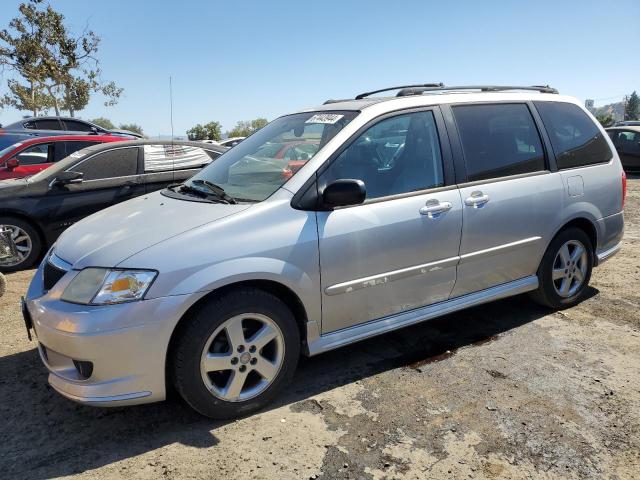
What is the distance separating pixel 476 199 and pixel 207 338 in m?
2.11

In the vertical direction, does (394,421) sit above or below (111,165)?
below

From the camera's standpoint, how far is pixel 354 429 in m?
2.79

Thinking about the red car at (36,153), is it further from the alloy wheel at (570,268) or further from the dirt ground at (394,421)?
the alloy wheel at (570,268)

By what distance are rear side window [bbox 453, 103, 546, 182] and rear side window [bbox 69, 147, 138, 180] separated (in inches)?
175

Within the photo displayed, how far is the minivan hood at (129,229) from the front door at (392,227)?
0.66 m

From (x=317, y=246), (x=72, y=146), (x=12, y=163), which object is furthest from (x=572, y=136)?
(x=12, y=163)

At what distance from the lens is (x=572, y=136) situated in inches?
172

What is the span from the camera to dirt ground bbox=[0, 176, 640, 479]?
2.51 metres

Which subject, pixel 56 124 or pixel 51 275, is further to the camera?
pixel 56 124

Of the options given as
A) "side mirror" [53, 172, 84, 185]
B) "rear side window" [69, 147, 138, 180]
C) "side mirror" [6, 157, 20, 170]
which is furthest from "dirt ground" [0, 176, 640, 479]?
"side mirror" [6, 157, 20, 170]

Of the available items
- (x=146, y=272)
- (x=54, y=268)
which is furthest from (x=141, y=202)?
(x=146, y=272)

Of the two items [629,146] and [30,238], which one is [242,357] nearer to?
[30,238]

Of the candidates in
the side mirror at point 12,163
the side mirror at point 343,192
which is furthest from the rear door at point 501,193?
the side mirror at point 12,163

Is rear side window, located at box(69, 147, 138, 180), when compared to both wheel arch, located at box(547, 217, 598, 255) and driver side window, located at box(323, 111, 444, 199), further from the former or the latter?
wheel arch, located at box(547, 217, 598, 255)
